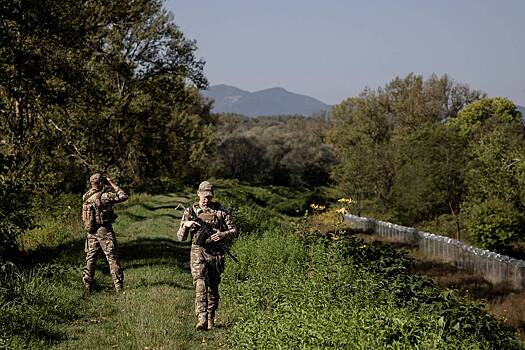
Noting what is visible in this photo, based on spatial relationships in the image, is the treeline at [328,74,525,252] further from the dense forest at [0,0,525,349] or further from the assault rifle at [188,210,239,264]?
the assault rifle at [188,210,239,264]

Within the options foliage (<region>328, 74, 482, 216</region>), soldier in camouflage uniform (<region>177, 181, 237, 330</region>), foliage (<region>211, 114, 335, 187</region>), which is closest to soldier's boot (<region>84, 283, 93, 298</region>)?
soldier in camouflage uniform (<region>177, 181, 237, 330</region>)

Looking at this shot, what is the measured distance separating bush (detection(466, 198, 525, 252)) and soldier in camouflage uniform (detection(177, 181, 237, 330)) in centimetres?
3002

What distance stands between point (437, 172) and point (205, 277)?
122 feet

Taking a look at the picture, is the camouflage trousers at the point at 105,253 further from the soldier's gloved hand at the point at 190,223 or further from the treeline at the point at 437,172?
the treeline at the point at 437,172

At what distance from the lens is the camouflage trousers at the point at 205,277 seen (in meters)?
9.02

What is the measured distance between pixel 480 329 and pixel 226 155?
79.3 m

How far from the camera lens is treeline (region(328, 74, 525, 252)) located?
36.6m

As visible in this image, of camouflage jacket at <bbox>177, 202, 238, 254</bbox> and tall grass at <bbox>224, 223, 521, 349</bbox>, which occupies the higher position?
camouflage jacket at <bbox>177, 202, 238, 254</bbox>

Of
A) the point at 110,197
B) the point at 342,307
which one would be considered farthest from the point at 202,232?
the point at 110,197

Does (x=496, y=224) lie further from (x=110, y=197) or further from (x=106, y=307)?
(x=106, y=307)

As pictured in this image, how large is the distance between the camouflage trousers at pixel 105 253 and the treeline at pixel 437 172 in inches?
976

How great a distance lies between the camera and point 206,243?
905 centimetres

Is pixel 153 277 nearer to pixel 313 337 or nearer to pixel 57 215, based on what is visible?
pixel 313 337

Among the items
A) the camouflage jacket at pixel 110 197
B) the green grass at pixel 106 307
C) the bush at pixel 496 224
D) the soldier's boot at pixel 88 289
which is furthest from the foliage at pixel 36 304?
the bush at pixel 496 224
